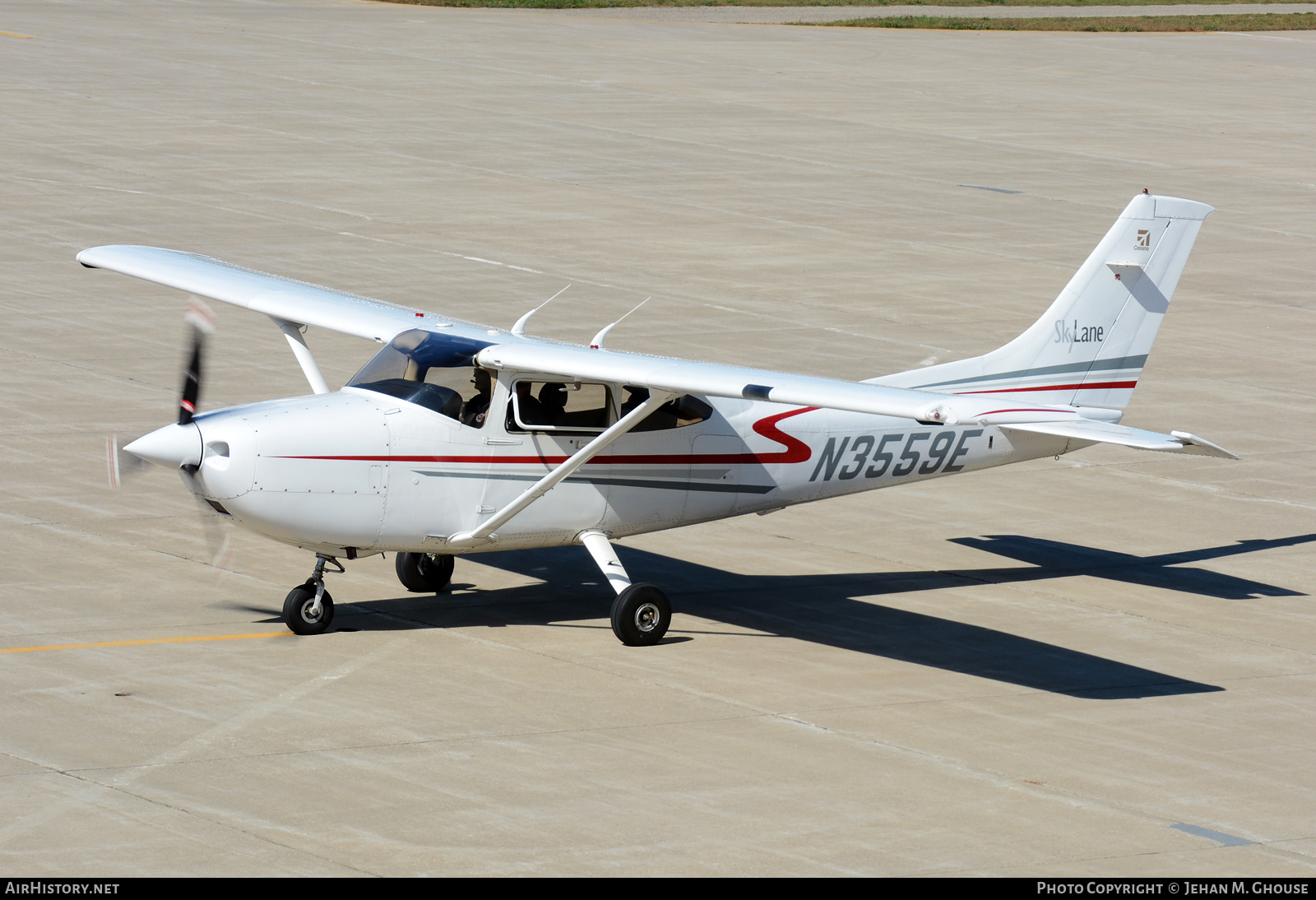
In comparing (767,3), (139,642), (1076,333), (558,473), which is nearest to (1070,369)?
(1076,333)

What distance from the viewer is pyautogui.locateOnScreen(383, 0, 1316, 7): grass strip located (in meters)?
64.6

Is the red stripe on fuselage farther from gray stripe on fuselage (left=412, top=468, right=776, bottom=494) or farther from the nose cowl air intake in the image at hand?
the nose cowl air intake

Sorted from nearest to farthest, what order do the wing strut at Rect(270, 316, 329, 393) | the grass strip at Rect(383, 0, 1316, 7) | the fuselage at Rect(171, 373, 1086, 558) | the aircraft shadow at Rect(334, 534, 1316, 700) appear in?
1. the fuselage at Rect(171, 373, 1086, 558)
2. the aircraft shadow at Rect(334, 534, 1316, 700)
3. the wing strut at Rect(270, 316, 329, 393)
4. the grass strip at Rect(383, 0, 1316, 7)

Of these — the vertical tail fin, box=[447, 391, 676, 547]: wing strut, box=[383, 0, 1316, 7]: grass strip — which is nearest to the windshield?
box=[447, 391, 676, 547]: wing strut

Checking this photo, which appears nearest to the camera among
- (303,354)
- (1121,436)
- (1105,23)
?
(1121,436)

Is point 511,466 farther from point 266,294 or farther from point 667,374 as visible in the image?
point 266,294

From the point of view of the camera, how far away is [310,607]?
13.9 metres

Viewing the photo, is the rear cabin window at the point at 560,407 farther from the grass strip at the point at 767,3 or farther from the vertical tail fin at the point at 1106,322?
the grass strip at the point at 767,3

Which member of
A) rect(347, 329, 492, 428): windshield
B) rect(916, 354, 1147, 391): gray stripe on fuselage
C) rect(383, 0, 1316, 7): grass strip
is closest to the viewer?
rect(347, 329, 492, 428): windshield

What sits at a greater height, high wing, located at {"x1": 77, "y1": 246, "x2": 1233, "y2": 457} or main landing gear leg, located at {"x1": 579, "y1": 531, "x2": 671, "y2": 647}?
high wing, located at {"x1": 77, "y1": 246, "x2": 1233, "y2": 457}

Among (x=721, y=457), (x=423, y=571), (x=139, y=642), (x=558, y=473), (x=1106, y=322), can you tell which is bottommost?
(x=139, y=642)

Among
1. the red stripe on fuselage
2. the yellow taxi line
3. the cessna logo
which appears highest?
the cessna logo

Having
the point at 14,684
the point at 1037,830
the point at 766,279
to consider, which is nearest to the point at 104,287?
the point at 766,279

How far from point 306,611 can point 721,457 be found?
348 cm
